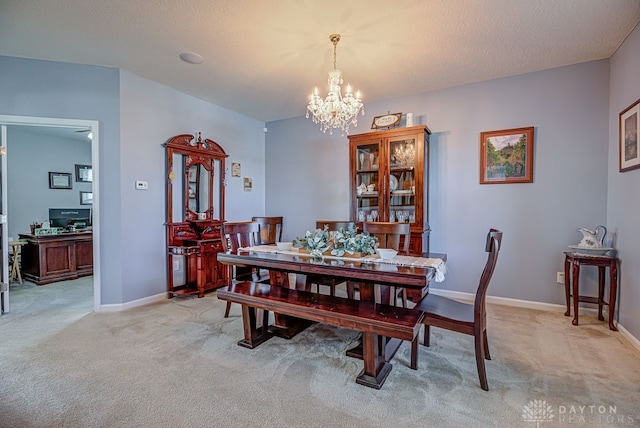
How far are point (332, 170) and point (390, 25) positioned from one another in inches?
93.7

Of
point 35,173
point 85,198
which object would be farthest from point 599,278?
point 35,173

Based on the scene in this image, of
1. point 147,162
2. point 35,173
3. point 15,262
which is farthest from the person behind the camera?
point 35,173

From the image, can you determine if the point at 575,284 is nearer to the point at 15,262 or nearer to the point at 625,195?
the point at 625,195

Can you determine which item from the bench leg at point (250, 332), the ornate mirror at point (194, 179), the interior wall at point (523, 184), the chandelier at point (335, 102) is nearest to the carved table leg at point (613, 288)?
the interior wall at point (523, 184)

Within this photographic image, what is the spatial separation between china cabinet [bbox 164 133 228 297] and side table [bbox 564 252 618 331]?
3857mm

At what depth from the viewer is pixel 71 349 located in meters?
2.39

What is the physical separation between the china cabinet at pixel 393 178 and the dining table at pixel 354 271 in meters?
1.30

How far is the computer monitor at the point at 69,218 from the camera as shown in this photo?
502cm

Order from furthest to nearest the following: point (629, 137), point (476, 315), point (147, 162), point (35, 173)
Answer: point (35, 173), point (147, 162), point (629, 137), point (476, 315)

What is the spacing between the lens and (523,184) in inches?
135

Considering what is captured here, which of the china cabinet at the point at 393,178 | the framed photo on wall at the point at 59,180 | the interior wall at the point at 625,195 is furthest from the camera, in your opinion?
the framed photo on wall at the point at 59,180

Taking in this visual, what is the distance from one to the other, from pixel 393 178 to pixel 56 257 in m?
5.09

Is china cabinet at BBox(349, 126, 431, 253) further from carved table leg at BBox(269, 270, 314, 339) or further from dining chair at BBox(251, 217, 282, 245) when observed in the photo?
carved table leg at BBox(269, 270, 314, 339)

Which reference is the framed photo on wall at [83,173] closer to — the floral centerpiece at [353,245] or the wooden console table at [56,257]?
the wooden console table at [56,257]
